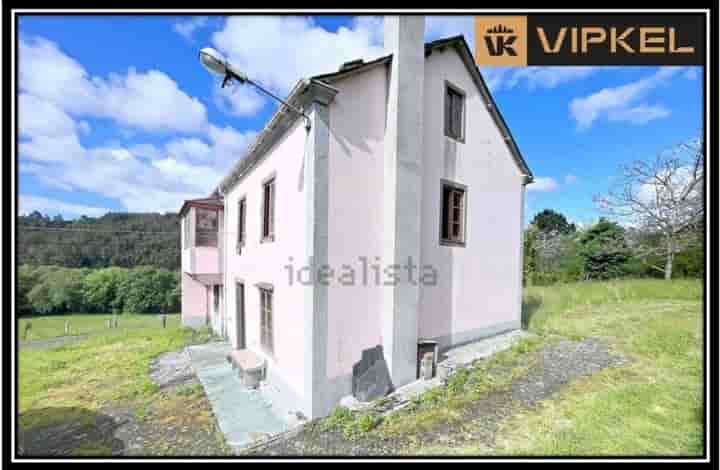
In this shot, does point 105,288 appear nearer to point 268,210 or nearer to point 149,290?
point 149,290

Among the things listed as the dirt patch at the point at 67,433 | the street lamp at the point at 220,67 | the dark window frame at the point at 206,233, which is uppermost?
the street lamp at the point at 220,67

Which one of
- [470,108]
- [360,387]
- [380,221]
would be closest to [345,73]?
[380,221]

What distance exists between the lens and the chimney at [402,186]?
16.3 ft

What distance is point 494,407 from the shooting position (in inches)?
174

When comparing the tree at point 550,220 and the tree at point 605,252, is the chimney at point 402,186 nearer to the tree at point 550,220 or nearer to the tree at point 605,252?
the tree at point 605,252

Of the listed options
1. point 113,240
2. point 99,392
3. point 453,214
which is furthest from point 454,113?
point 113,240

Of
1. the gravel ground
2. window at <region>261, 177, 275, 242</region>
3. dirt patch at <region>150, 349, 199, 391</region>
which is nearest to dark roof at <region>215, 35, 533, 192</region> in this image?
window at <region>261, 177, 275, 242</region>

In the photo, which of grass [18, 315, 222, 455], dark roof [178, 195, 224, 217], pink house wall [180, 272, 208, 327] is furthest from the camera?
pink house wall [180, 272, 208, 327]

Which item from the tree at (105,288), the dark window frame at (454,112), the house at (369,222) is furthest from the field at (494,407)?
the tree at (105,288)

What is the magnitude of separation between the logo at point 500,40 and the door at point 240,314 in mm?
7987

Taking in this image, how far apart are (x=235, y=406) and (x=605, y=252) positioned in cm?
2463

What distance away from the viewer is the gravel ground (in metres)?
3.61

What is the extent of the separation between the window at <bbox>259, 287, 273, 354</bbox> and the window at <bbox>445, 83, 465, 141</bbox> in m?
5.62

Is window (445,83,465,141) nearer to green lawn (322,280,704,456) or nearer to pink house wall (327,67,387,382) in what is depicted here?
pink house wall (327,67,387,382)
